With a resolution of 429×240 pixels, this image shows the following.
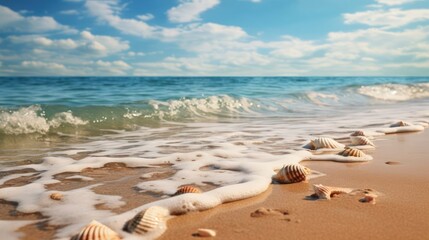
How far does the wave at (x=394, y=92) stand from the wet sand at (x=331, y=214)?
54.6 feet

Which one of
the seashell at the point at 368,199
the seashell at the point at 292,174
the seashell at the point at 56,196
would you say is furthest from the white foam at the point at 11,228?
the seashell at the point at 368,199

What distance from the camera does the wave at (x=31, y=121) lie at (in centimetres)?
694

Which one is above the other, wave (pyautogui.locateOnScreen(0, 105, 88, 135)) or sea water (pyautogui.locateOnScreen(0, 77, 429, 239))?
wave (pyautogui.locateOnScreen(0, 105, 88, 135))

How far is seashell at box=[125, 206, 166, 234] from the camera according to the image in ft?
6.93

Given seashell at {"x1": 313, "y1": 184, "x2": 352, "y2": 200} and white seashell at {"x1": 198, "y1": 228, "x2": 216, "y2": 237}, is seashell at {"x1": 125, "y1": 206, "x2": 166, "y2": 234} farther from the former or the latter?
seashell at {"x1": 313, "y1": 184, "x2": 352, "y2": 200}

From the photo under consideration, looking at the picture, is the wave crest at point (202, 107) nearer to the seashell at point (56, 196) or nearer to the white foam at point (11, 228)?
the seashell at point (56, 196)

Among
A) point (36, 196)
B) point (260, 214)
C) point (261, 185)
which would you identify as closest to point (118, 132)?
point (36, 196)

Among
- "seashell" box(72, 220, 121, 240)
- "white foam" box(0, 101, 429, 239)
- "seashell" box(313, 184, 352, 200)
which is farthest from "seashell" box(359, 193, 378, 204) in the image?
"seashell" box(72, 220, 121, 240)

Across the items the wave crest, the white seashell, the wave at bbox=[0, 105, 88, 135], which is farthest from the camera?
the wave crest

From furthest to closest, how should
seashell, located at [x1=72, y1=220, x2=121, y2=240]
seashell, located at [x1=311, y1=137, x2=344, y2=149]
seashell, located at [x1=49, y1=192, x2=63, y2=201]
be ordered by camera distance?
seashell, located at [x1=311, y1=137, x2=344, y2=149] < seashell, located at [x1=49, y1=192, x2=63, y2=201] < seashell, located at [x1=72, y1=220, x2=121, y2=240]

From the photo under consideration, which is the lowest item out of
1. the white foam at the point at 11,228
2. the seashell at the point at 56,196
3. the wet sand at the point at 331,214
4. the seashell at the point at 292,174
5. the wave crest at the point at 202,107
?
the white foam at the point at 11,228

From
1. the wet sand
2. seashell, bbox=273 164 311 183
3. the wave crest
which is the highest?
the wave crest

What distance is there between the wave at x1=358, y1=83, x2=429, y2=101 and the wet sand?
16638 millimetres

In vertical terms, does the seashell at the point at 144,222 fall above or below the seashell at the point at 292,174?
below
